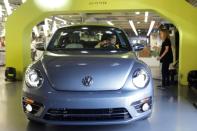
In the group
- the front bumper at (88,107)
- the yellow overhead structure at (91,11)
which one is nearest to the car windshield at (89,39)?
the front bumper at (88,107)

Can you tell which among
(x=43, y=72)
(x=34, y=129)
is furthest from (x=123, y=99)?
(x=34, y=129)

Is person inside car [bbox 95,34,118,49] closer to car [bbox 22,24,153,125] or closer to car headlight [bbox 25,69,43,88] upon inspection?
car [bbox 22,24,153,125]

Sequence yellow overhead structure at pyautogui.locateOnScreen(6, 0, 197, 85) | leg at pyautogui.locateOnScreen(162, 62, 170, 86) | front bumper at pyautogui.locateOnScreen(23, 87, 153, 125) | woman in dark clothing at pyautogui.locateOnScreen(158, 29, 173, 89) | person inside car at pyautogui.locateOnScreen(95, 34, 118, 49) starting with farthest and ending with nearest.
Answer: yellow overhead structure at pyautogui.locateOnScreen(6, 0, 197, 85) → leg at pyautogui.locateOnScreen(162, 62, 170, 86) → woman in dark clothing at pyautogui.locateOnScreen(158, 29, 173, 89) → person inside car at pyautogui.locateOnScreen(95, 34, 118, 49) → front bumper at pyautogui.locateOnScreen(23, 87, 153, 125)

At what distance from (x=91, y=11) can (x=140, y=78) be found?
5648 millimetres

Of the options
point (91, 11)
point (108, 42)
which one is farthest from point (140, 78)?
point (91, 11)

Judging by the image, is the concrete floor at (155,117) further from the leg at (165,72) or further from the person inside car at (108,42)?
the person inside car at (108,42)

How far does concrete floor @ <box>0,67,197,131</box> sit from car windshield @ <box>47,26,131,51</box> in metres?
1.01

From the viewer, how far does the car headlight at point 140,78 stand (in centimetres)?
332

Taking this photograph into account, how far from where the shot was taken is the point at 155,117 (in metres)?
4.43

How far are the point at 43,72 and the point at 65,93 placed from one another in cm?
36

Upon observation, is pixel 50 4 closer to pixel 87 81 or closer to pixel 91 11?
pixel 91 11

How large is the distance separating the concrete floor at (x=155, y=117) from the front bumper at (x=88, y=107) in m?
0.63

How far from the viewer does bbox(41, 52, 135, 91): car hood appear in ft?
10.6

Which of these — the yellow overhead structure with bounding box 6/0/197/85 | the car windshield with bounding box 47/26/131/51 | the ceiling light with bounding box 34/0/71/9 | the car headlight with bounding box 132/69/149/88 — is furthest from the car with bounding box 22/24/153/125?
the ceiling light with bounding box 34/0/71/9
